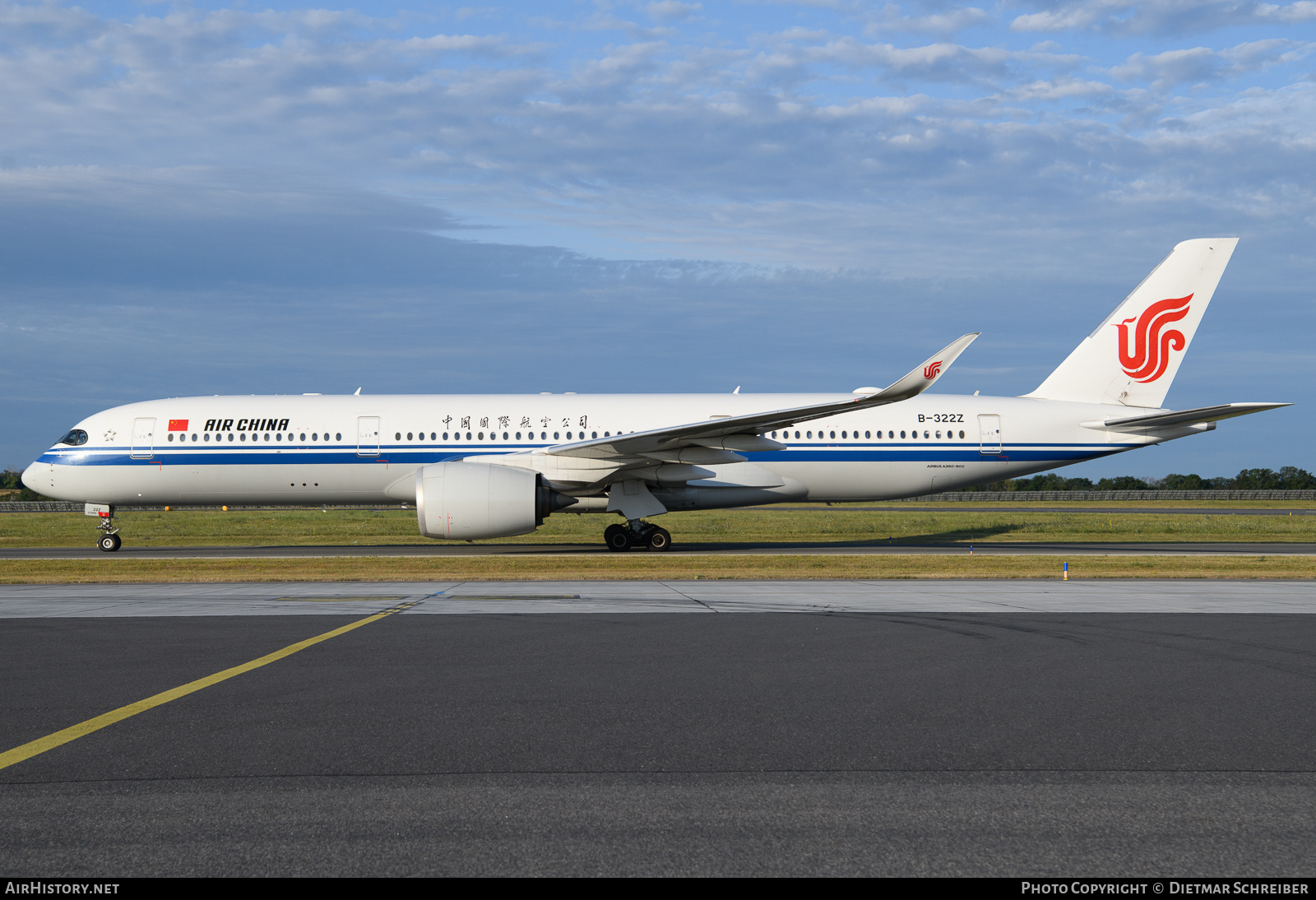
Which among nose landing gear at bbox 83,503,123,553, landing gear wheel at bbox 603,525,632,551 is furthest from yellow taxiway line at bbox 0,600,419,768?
nose landing gear at bbox 83,503,123,553

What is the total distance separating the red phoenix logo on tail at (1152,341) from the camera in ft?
78.4

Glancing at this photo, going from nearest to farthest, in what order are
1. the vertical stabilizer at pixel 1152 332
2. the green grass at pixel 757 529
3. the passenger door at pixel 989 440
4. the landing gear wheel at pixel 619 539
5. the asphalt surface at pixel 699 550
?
the asphalt surface at pixel 699 550, the landing gear wheel at pixel 619 539, the passenger door at pixel 989 440, the vertical stabilizer at pixel 1152 332, the green grass at pixel 757 529

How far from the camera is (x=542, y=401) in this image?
78.7 feet

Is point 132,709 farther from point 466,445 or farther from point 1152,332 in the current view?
point 1152,332

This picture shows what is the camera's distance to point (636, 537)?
22.6 metres

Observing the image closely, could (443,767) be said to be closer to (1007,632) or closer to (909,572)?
(1007,632)

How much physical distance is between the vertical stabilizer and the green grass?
16.8ft

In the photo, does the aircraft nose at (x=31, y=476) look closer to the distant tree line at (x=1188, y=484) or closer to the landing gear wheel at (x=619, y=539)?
the landing gear wheel at (x=619, y=539)

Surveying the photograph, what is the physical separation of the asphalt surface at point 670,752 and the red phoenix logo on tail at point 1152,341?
16.2 metres

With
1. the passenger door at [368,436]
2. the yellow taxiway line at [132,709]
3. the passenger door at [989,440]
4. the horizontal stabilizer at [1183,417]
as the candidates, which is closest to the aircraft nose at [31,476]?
the passenger door at [368,436]

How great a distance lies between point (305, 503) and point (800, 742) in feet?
70.3

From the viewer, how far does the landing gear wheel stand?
22484mm

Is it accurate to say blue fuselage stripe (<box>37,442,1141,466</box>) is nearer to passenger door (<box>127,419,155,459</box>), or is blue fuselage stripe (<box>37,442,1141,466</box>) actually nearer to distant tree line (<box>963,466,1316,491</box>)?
passenger door (<box>127,419,155,459</box>)
